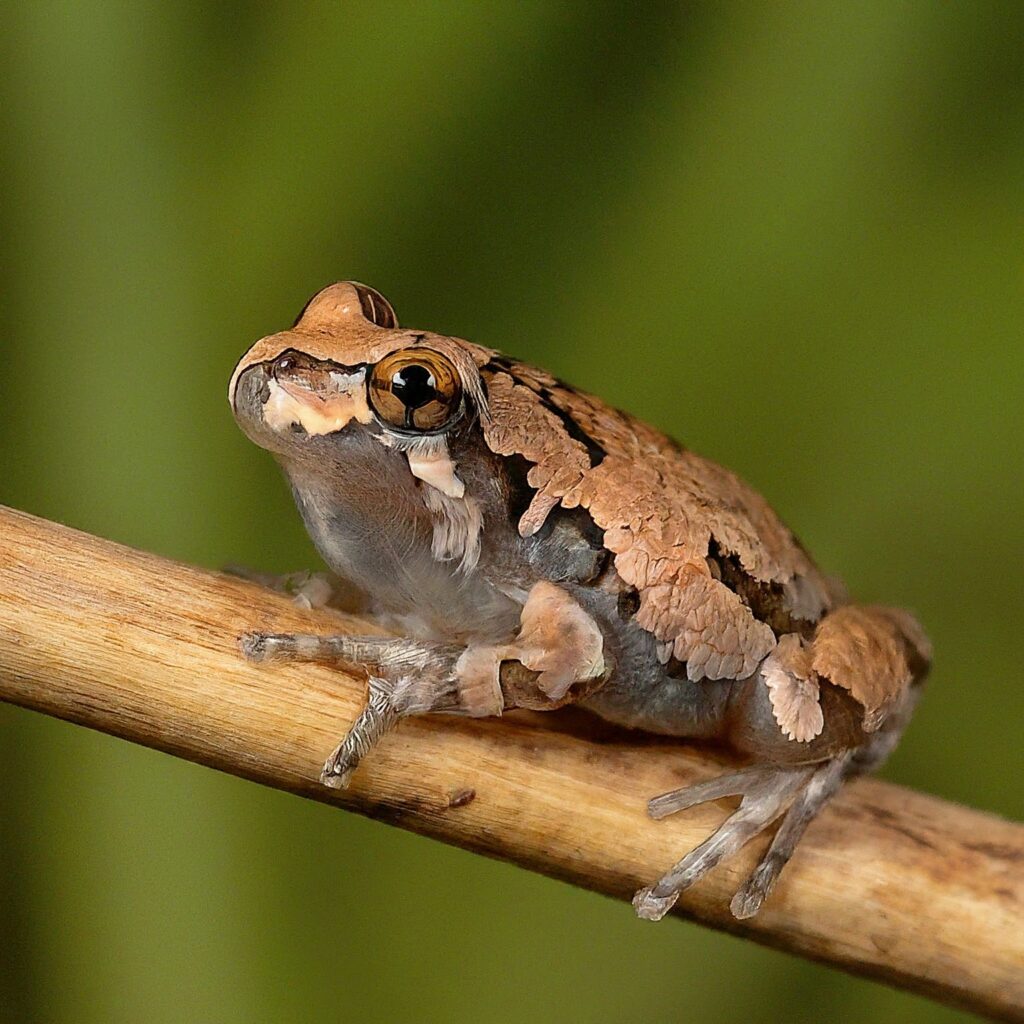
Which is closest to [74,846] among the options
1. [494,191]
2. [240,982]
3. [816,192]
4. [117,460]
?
[240,982]

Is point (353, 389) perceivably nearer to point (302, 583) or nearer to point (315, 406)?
point (315, 406)

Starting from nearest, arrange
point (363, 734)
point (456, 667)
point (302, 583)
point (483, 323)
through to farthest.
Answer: point (363, 734)
point (456, 667)
point (302, 583)
point (483, 323)

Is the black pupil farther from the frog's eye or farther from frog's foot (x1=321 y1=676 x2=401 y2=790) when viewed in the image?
frog's foot (x1=321 y1=676 x2=401 y2=790)

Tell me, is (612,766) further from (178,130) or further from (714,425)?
(178,130)

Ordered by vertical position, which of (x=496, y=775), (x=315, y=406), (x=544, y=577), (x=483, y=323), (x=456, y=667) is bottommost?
(x=496, y=775)

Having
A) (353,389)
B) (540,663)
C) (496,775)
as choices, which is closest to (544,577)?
(540,663)

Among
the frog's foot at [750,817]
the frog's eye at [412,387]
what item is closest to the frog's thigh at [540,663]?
the frog's foot at [750,817]

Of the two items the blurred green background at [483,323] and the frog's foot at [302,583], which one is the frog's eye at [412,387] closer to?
the frog's foot at [302,583]
